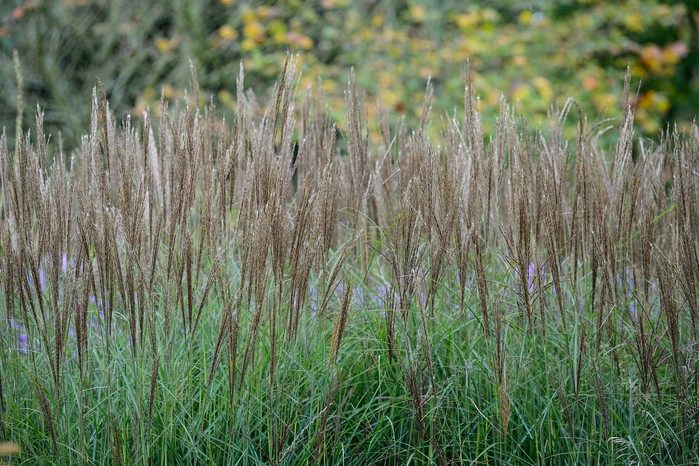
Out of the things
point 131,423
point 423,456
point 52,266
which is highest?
point 52,266

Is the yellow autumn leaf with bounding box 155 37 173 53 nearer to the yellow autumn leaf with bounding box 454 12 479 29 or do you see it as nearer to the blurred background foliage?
the blurred background foliage

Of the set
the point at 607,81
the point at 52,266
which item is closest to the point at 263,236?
the point at 52,266

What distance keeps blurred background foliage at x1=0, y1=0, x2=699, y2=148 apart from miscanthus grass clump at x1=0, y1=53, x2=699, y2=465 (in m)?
5.09

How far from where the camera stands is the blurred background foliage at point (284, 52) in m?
7.76

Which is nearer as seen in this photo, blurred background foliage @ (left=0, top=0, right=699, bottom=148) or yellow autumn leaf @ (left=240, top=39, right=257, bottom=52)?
yellow autumn leaf @ (left=240, top=39, right=257, bottom=52)

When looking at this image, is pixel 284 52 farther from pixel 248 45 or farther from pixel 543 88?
pixel 543 88

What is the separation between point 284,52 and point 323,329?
580cm

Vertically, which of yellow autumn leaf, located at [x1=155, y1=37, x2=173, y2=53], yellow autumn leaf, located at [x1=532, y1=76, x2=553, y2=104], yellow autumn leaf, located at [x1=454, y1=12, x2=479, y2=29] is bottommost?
yellow autumn leaf, located at [x1=532, y1=76, x2=553, y2=104]

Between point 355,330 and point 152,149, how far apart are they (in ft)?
3.21

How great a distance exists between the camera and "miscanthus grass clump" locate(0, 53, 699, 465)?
7.48 feet

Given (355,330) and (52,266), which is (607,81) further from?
(52,266)

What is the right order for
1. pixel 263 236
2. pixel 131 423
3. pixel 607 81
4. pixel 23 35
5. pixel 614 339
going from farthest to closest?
pixel 607 81, pixel 23 35, pixel 614 339, pixel 131 423, pixel 263 236

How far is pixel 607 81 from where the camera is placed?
349 inches

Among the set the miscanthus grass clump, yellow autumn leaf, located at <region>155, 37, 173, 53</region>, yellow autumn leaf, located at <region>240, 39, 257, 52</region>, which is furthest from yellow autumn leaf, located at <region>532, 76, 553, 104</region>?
the miscanthus grass clump
